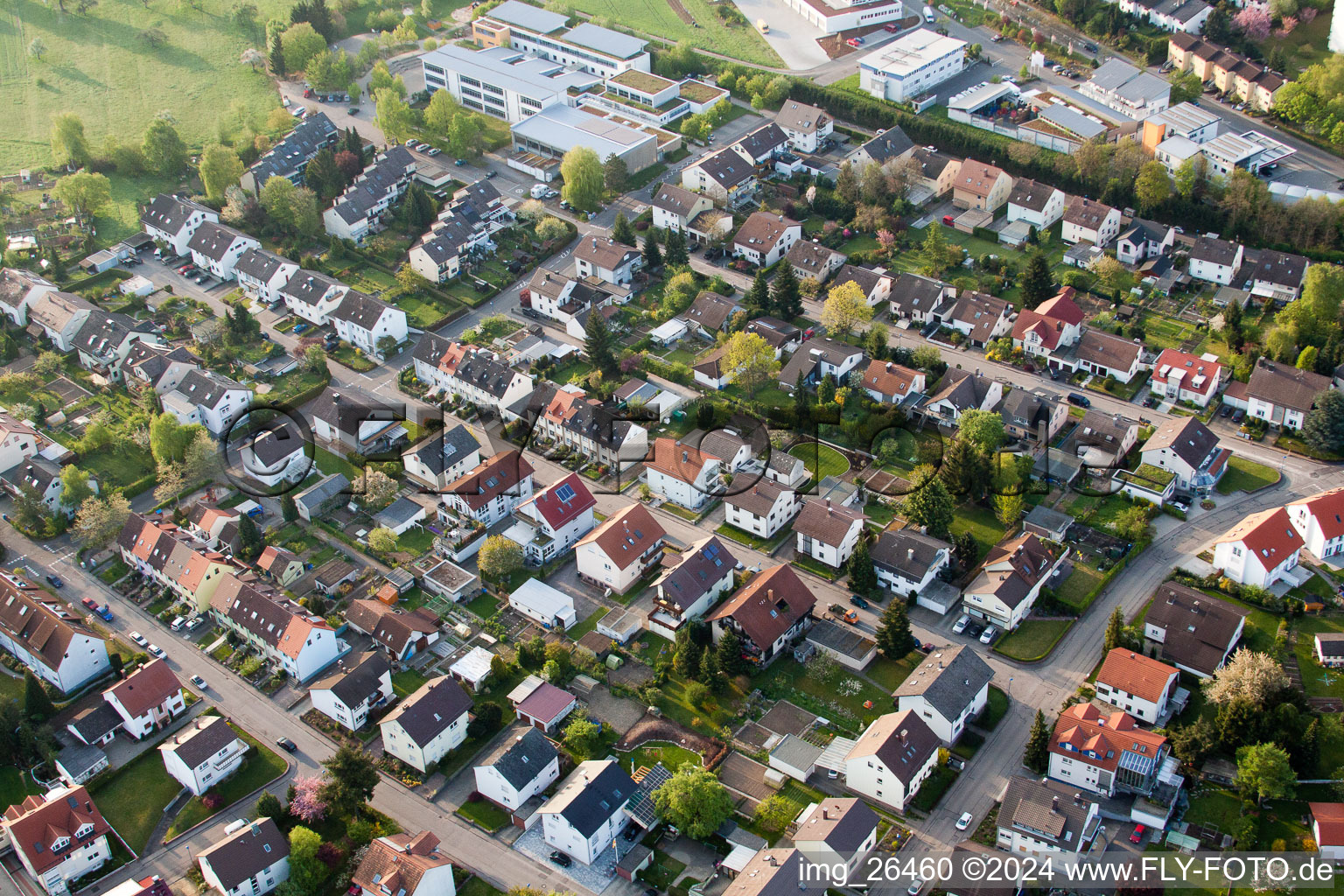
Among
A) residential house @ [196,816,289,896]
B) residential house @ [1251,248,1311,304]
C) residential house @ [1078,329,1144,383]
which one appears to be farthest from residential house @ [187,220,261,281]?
residential house @ [1251,248,1311,304]

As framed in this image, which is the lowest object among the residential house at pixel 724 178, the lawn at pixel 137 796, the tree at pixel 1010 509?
the lawn at pixel 137 796

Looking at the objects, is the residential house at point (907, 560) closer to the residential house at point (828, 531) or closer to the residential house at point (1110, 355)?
the residential house at point (828, 531)

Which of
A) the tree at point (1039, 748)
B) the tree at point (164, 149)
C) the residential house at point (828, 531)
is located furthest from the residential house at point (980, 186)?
the tree at point (164, 149)

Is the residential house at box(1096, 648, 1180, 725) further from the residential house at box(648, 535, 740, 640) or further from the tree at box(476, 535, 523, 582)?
the tree at box(476, 535, 523, 582)

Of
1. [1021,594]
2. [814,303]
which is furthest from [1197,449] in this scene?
[814,303]

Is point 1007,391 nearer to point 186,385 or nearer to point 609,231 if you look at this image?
point 609,231

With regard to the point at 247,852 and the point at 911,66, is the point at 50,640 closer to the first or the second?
the point at 247,852
